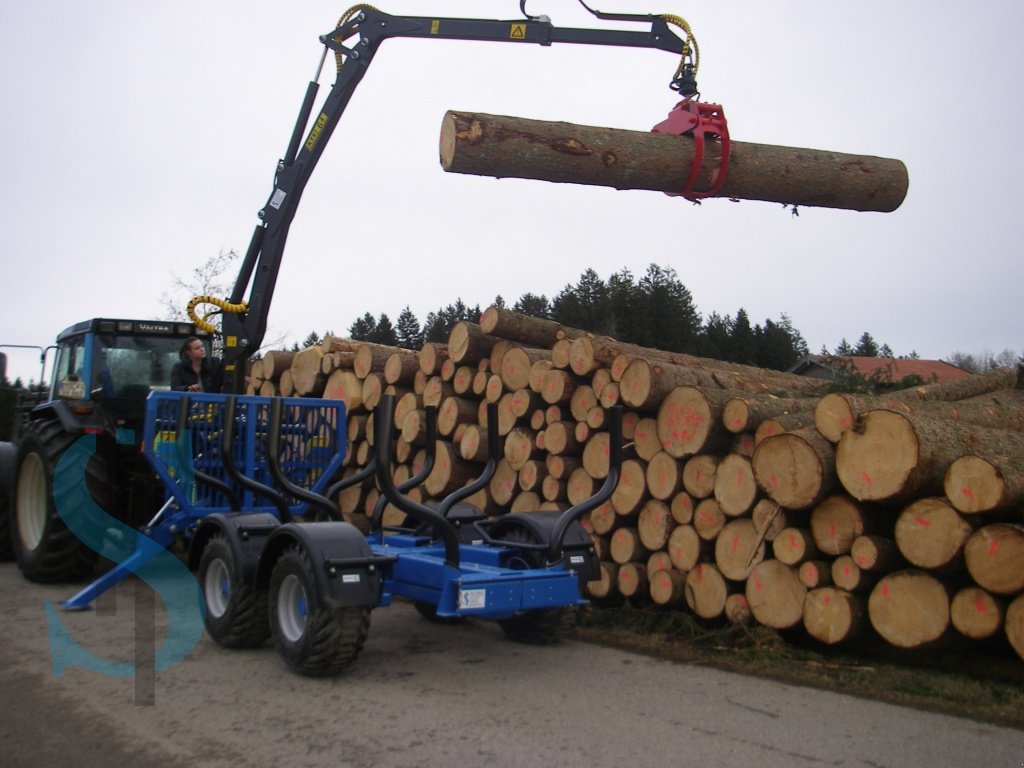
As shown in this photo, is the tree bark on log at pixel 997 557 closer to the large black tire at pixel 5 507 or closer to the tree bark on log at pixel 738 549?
the tree bark on log at pixel 738 549

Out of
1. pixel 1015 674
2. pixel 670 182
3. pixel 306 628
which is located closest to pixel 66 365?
pixel 306 628

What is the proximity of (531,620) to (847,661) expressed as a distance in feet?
7.07

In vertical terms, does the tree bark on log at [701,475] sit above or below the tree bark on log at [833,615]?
above

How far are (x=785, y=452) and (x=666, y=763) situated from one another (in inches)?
111

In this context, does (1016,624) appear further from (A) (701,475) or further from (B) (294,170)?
(B) (294,170)

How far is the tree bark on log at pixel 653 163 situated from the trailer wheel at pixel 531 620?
260 centimetres

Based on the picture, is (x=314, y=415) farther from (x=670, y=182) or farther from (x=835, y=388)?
(x=835, y=388)

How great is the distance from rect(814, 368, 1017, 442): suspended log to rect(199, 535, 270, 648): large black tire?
4.01 m

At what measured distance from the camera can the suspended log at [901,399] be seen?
6.36 meters

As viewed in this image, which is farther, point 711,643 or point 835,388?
point 835,388

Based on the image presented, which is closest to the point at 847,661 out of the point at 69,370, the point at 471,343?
the point at 471,343

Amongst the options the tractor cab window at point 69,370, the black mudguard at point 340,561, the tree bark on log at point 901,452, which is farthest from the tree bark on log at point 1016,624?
the tractor cab window at point 69,370

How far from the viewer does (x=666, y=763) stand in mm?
4246

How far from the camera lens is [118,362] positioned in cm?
916
